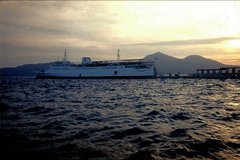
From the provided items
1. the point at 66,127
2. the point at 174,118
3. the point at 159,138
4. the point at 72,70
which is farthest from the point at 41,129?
the point at 72,70

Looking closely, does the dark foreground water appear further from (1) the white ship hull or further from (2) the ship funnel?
(2) the ship funnel

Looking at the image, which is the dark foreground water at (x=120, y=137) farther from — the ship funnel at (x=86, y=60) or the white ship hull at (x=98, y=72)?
the ship funnel at (x=86, y=60)

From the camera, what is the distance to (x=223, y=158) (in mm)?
7816

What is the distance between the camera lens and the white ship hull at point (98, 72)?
4328 inches

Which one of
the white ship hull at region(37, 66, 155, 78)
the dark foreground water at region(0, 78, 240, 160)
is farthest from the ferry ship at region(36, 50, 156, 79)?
the dark foreground water at region(0, 78, 240, 160)

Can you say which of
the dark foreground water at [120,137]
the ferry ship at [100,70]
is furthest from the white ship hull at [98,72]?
the dark foreground water at [120,137]

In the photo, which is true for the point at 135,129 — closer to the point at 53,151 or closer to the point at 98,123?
the point at 98,123

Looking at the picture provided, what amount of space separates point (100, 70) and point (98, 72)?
4.46ft

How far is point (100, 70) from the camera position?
11419 centimetres

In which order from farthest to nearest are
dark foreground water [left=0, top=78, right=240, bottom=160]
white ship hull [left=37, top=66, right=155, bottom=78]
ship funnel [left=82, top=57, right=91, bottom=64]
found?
ship funnel [left=82, top=57, right=91, bottom=64]
white ship hull [left=37, top=66, right=155, bottom=78]
dark foreground water [left=0, top=78, right=240, bottom=160]

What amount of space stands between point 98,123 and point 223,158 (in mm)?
6506

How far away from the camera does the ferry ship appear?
110 m

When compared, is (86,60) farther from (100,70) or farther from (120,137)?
(120,137)

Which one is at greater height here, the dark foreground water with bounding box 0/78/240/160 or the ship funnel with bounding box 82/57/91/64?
the ship funnel with bounding box 82/57/91/64
